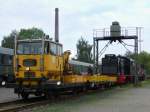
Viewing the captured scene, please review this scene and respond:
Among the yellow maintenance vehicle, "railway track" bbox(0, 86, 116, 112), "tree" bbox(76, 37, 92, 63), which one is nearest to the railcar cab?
the yellow maintenance vehicle

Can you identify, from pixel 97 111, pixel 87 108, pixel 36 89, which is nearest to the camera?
pixel 97 111

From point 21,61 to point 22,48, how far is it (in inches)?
29.9

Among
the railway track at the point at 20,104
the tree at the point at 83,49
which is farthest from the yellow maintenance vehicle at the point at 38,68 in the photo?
the tree at the point at 83,49

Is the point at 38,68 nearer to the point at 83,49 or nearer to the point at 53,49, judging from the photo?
the point at 53,49

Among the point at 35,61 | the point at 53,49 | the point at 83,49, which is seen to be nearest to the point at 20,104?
the point at 35,61

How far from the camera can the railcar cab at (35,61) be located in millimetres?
20953

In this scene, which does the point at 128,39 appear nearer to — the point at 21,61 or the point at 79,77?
the point at 79,77

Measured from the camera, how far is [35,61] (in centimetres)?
2122

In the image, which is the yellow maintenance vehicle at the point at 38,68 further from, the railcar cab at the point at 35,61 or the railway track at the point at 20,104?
the railway track at the point at 20,104

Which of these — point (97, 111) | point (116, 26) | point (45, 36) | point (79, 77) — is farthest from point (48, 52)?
point (116, 26)

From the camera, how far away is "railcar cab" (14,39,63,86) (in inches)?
825

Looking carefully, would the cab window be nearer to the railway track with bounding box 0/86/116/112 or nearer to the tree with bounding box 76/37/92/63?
the railway track with bounding box 0/86/116/112

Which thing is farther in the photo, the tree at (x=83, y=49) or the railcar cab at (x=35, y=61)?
the tree at (x=83, y=49)

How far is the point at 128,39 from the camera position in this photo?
4653 centimetres
